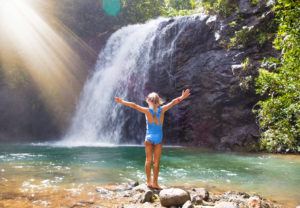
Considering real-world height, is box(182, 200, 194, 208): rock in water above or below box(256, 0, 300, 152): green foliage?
below

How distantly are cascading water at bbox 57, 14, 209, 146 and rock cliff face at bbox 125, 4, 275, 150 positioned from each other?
0.82 feet

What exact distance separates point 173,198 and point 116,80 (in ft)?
71.3

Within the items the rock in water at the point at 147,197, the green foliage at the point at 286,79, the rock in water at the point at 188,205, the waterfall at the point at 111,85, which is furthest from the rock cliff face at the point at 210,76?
the rock in water at the point at 188,205

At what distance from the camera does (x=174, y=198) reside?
7.27 meters

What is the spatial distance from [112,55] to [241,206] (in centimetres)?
2471

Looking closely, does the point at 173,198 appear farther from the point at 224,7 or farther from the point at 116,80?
the point at 116,80

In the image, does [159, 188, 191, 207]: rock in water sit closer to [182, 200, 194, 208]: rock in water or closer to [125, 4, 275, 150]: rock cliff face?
[182, 200, 194, 208]: rock in water

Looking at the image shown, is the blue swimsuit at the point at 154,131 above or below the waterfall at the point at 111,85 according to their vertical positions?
below

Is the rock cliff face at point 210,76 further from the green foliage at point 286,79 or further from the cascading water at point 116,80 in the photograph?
the green foliage at point 286,79

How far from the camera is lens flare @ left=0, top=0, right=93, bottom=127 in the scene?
104 ft

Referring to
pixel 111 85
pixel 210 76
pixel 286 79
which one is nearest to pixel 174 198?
pixel 286 79

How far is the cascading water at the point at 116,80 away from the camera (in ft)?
86.6

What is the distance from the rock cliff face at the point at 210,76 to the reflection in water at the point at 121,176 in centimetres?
619

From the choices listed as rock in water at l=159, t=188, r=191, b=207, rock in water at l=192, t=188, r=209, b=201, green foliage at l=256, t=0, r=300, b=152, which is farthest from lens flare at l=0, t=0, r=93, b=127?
rock in water at l=159, t=188, r=191, b=207
